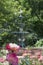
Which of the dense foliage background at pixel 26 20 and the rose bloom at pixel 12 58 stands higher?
the rose bloom at pixel 12 58

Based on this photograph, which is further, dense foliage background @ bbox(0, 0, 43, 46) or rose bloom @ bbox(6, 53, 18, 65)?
dense foliage background @ bbox(0, 0, 43, 46)

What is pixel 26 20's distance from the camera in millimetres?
18531

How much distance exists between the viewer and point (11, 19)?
16.0 metres

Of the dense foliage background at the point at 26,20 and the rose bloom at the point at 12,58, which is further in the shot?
the dense foliage background at the point at 26,20

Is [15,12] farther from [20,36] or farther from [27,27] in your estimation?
[27,27]

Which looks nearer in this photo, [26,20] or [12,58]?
[12,58]

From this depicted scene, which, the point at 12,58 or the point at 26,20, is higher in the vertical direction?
the point at 12,58

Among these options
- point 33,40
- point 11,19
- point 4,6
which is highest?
point 4,6

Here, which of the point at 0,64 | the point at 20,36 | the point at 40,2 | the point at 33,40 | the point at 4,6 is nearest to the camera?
the point at 0,64

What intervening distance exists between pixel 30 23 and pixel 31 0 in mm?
1564

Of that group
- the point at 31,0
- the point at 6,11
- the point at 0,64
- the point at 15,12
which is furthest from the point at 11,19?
the point at 0,64

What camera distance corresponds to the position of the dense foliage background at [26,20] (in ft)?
51.2

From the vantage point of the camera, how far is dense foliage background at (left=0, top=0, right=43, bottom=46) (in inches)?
615

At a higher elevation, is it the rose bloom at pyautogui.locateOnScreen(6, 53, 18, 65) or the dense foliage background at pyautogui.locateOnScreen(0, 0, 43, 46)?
the rose bloom at pyautogui.locateOnScreen(6, 53, 18, 65)
